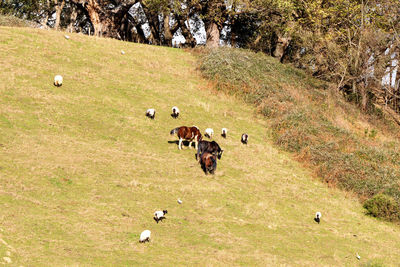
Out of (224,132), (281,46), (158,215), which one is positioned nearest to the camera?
(158,215)

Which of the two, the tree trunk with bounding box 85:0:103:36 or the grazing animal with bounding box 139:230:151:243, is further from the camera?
the tree trunk with bounding box 85:0:103:36

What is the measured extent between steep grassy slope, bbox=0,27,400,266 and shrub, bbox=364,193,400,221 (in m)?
0.90

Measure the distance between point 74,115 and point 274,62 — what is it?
26221 mm

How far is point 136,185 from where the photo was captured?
18578 millimetres

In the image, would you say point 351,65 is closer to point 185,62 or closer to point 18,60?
point 185,62

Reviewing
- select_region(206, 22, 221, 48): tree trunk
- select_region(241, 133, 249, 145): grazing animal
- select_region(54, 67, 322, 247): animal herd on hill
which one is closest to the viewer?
select_region(54, 67, 322, 247): animal herd on hill

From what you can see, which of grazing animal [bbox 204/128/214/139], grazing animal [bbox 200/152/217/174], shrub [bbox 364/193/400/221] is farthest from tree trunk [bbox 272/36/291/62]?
grazing animal [bbox 200/152/217/174]

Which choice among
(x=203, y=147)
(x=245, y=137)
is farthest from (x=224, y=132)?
(x=203, y=147)

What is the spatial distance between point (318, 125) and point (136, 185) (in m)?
18.7

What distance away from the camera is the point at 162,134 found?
2567 cm

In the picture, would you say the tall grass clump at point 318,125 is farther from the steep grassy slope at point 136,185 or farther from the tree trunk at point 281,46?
the tree trunk at point 281,46

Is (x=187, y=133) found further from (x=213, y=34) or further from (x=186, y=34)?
(x=186, y=34)

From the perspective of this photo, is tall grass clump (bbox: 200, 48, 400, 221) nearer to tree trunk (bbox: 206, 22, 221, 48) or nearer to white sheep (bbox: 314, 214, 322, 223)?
tree trunk (bbox: 206, 22, 221, 48)

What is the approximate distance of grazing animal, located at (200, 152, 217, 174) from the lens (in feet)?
71.3
